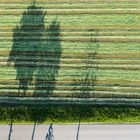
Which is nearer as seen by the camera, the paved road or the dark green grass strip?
the paved road

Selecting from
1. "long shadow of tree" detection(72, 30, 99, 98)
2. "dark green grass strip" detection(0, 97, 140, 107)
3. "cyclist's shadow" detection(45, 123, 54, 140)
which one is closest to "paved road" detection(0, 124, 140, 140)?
"cyclist's shadow" detection(45, 123, 54, 140)

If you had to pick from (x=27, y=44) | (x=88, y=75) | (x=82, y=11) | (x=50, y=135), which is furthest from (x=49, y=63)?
(x=50, y=135)

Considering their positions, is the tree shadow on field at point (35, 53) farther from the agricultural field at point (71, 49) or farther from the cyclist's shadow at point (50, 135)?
the cyclist's shadow at point (50, 135)

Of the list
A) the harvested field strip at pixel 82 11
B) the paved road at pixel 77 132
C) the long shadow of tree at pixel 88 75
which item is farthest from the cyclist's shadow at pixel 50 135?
the harvested field strip at pixel 82 11

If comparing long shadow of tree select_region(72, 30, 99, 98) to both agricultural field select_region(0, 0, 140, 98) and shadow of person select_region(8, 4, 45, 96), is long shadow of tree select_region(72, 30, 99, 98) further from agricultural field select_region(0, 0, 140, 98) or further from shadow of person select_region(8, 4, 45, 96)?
shadow of person select_region(8, 4, 45, 96)

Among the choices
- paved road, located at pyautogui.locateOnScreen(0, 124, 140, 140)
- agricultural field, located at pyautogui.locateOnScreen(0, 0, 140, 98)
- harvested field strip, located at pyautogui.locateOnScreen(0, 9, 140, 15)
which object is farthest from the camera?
harvested field strip, located at pyautogui.locateOnScreen(0, 9, 140, 15)

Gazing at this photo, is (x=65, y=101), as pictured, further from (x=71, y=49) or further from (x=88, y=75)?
(x=71, y=49)

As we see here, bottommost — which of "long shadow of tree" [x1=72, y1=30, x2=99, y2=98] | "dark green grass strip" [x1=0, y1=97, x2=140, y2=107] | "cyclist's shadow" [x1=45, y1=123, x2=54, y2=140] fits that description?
"cyclist's shadow" [x1=45, y1=123, x2=54, y2=140]

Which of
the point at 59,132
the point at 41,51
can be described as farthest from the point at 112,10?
the point at 59,132
